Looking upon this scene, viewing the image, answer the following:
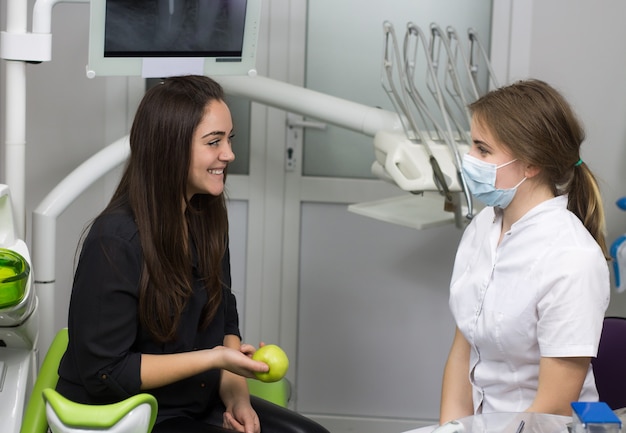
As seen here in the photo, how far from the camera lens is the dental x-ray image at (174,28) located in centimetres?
205

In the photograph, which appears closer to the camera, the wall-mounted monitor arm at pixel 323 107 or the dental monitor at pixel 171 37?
the dental monitor at pixel 171 37

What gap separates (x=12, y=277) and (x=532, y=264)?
0.90 m

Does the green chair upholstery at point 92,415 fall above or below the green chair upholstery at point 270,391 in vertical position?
above

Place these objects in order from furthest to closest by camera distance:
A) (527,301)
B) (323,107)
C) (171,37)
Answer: (323,107), (171,37), (527,301)

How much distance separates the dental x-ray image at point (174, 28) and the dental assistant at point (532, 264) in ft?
2.14

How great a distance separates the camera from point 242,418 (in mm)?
1903

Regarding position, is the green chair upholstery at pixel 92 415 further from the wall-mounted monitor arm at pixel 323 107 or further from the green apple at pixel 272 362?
the wall-mounted monitor arm at pixel 323 107

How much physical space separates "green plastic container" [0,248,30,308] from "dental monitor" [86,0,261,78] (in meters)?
0.50

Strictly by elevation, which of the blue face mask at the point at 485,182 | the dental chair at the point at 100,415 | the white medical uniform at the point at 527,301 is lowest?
the dental chair at the point at 100,415

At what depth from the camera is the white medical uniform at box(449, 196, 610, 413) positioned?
1.59 meters

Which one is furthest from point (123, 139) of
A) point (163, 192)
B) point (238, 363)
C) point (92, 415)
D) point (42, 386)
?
point (92, 415)

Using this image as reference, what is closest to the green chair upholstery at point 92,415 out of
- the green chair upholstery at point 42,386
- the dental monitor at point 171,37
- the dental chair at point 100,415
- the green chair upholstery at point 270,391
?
the dental chair at point 100,415

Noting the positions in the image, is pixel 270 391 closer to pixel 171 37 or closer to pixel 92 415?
pixel 92 415

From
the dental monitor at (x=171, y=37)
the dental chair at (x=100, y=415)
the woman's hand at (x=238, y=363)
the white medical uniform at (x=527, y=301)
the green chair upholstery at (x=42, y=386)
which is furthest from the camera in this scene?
the dental monitor at (x=171, y=37)
